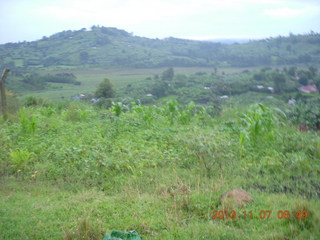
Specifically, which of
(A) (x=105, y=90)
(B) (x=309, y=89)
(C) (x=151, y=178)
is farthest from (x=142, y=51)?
(C) (x=151, y=178)

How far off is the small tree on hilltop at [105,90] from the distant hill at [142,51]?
429 inches

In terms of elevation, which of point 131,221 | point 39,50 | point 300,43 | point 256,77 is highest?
point 39,50

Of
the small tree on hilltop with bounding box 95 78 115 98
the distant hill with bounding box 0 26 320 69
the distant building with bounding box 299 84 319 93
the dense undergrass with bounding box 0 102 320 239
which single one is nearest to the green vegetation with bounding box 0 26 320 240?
the dense undergrass with bounding box 0 102 320 239

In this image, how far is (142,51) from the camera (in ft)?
114

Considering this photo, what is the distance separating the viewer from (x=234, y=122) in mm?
6750

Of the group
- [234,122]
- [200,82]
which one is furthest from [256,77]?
[234,122]

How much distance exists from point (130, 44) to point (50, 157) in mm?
34195

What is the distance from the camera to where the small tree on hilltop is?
1170 centimetres

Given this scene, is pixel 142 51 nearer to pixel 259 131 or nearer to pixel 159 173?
pixel 259 131

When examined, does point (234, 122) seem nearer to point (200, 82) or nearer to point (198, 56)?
point (200, 82)

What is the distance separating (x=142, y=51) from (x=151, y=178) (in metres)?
32.1
